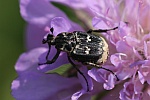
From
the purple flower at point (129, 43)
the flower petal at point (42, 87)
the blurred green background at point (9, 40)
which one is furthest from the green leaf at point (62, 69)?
the blurred green background at point (9, 40)

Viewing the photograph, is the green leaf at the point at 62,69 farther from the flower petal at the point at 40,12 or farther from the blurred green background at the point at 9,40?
the blurred green background at the point at 9,40

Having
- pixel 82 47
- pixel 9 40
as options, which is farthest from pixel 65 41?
pixel 9 40

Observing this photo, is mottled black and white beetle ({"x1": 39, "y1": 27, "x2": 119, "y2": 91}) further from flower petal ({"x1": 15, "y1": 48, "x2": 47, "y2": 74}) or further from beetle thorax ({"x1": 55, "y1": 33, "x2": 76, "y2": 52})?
flower petal ({"x1": 15, "y1": 48, "x2": 47, "y2": 74})

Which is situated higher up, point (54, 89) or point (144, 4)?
point (144, 4)

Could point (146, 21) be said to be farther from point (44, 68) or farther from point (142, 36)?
point (44, 68)

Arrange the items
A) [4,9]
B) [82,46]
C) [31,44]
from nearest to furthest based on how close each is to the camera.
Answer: [82,46] → [31,44] → [4,9]

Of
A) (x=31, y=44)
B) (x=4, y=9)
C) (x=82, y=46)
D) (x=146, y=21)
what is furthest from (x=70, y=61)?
(x=4, y=9)

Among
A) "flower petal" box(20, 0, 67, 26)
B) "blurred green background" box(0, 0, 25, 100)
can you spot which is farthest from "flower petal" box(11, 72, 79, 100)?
"blurred green background" box(0, 0, 25, 100)
